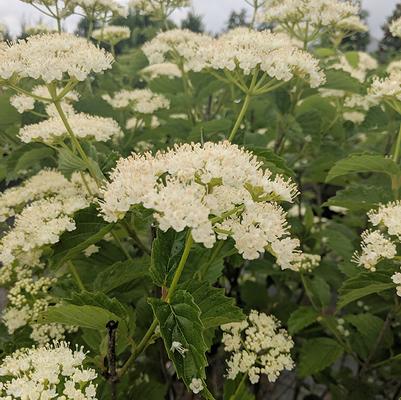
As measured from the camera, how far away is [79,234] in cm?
157

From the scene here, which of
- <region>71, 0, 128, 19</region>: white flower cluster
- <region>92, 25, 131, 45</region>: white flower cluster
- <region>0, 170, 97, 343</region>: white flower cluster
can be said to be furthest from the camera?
<region>92, 25, 131, 45</region>: white flower cluster

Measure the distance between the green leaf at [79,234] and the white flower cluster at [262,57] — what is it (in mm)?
704

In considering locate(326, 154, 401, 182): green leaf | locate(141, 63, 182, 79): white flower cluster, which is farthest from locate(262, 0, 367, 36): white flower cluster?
locate(326, 154, 401, 182): green leaf

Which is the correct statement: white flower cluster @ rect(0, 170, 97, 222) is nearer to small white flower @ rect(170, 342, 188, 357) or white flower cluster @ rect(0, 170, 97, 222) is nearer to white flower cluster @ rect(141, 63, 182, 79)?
small white flower @ rect(170, 342, 188, 357)

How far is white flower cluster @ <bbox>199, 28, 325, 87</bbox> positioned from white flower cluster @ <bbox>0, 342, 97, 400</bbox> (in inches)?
42.8

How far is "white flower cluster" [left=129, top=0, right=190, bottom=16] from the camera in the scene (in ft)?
9.96

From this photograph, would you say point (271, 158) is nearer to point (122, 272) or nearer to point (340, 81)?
point (122, 272)

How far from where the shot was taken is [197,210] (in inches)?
44.7

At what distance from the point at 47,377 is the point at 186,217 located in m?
0.48

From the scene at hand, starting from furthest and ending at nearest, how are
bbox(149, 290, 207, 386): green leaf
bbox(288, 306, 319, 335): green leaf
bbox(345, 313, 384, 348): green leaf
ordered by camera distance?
bbox(345, 313, 384, 348): green leaf, bbox(288, 306, 319, 335): green leaf, bbox(149, 290, 207, 386): green leaf

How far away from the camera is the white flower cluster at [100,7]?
2.62 meters

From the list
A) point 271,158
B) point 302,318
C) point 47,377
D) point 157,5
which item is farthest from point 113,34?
point 47,377

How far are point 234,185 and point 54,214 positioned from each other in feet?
2.25

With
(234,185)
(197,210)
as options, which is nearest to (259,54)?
(234,185)
